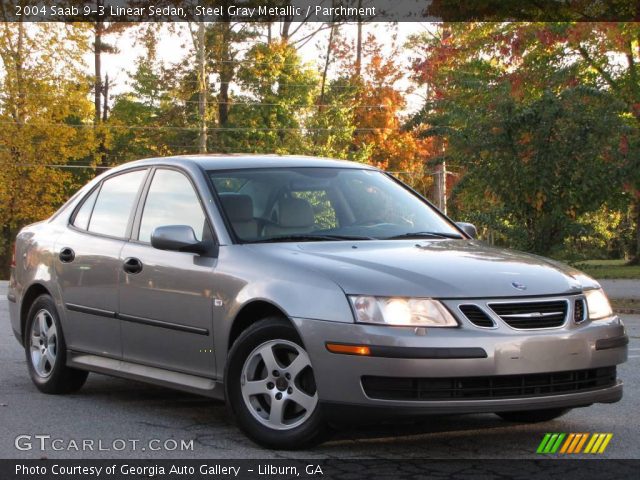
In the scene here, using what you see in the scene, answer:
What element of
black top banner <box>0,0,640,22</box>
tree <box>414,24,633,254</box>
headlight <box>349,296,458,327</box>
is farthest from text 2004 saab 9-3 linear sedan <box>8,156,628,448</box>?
black top banner <box>0,0,640,22</box>

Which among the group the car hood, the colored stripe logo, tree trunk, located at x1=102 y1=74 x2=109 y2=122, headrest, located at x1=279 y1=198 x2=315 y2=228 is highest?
tree trunk, located at x1=102 y1=74 x2=109 y2=122

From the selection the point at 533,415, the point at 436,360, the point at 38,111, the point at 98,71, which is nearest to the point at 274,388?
the point at 436,360

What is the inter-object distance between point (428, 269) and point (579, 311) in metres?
0.85

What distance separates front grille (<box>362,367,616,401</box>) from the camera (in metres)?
6.03

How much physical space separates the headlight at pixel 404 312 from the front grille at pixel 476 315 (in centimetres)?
9

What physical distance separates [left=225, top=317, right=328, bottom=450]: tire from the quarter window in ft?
3.56

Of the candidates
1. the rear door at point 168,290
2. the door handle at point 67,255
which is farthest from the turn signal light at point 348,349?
the door handle at point 67,255

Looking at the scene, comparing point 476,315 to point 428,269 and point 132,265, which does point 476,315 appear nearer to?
point 428,269

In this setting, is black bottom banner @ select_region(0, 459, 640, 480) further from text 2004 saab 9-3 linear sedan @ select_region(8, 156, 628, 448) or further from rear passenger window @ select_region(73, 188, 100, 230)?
rear passenger window @ select_region(73, 188, 100, 230)

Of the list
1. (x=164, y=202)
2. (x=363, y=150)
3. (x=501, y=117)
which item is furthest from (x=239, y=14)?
(x=164, y=202)

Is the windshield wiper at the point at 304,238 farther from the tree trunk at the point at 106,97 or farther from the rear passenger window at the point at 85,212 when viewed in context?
→ the tree trunk at the point at 106,97

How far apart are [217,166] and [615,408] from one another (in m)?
2.99

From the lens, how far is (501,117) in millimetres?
20453

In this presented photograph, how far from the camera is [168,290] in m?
7.27
